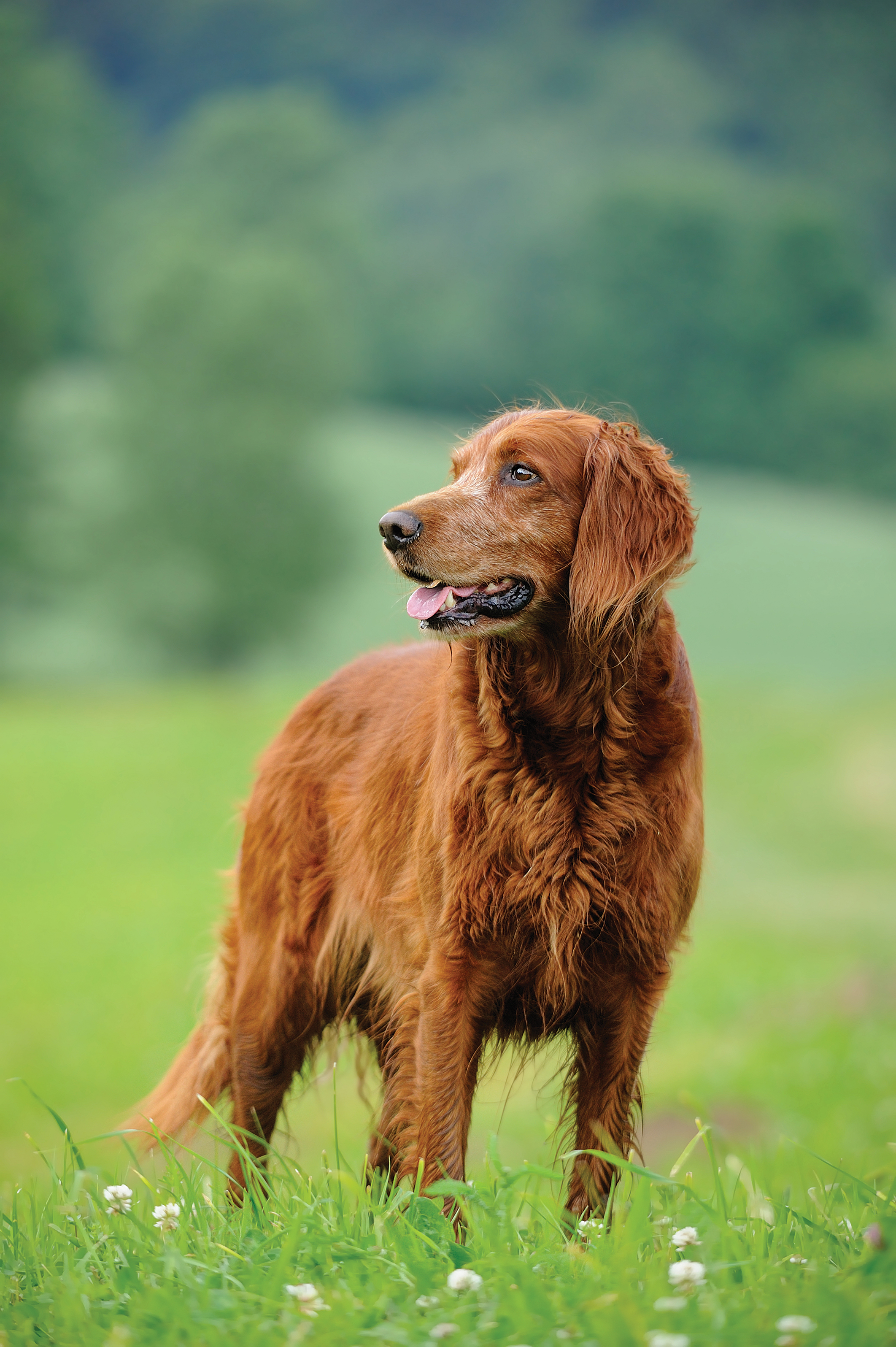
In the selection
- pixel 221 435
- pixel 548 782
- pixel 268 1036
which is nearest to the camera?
pixel 548 782

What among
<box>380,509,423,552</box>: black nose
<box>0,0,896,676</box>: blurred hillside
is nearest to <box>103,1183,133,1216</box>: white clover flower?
<box>380,509,423,552</box>: black nose

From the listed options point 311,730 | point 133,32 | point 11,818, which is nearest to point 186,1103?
point 311,730

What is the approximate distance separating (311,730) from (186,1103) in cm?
141

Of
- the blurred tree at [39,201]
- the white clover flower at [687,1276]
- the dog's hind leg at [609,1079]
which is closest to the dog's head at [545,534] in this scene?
the dog's hind leg at [609,1079]

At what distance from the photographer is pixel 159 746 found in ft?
90.7

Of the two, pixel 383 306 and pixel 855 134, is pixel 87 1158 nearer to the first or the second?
pixel 383 306

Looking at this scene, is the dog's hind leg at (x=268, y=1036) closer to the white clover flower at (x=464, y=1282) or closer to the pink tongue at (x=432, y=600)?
the pink tongue at (x=432, y=600)

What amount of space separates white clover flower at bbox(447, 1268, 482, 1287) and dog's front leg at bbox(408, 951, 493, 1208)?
0.90 metres

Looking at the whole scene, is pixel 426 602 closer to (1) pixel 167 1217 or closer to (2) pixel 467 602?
(2) pixel 467 602

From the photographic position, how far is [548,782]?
10.3 feet

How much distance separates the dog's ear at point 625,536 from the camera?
3094 mm

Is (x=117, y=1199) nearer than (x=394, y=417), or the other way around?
(x=117, y=1199)

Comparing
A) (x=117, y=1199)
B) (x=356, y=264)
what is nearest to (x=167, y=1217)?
(x=117, y=1199)

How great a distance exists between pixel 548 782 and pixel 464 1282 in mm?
1277
